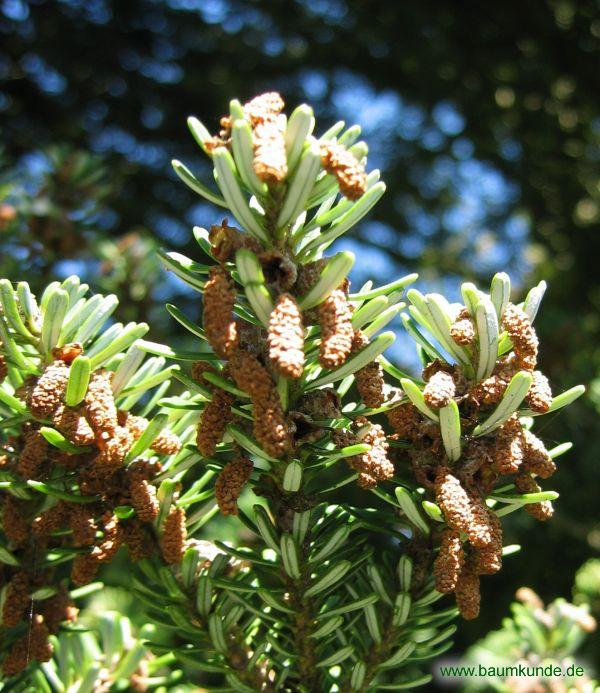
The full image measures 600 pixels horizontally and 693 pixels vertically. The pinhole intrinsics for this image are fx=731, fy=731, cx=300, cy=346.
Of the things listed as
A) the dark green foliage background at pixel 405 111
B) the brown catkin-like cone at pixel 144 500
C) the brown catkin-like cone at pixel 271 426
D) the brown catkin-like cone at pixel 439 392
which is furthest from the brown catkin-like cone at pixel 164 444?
the dark green foliage background at pixel 405 111

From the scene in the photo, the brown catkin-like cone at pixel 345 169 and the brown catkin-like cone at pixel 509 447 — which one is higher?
the brown catkin-like cone at pixel 345 169

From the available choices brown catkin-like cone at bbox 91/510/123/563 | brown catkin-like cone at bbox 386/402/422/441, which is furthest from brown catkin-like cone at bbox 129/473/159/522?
brown catkin-like cone at bbox 386/402/422/441

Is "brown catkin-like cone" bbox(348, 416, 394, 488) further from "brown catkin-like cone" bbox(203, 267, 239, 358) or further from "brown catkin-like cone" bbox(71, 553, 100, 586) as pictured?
"brown catkin-like cone" bbox(71, 553, 100, 586)

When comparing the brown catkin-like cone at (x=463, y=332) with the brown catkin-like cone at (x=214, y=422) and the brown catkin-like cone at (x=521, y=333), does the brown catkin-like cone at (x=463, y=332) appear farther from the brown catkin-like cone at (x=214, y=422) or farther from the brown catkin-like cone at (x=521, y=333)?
the brown catkin-like cone at (x=214, y=422)

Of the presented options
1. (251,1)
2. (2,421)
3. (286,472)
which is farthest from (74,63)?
(286,472)

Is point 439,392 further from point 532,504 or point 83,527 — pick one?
point 83,527

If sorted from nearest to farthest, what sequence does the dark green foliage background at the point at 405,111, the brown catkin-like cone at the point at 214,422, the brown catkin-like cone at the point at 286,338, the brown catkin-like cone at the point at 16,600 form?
the brown catkin-like cone at the point at 286,338, the brown catkin-like cone at the point at 214,422, the brown catkin-like cone at the point at 16,600, the dark green foliage background at the point at 405,111

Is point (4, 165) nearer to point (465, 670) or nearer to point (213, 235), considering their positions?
point (213, 235)
